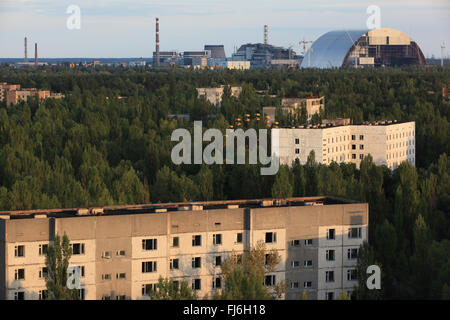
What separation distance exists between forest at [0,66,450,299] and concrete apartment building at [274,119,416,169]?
55.4 inches

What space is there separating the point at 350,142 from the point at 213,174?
15721 mm

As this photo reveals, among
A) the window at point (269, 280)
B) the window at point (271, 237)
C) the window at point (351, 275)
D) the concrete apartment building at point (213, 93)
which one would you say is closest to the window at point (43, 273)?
the window at point (269, 280)

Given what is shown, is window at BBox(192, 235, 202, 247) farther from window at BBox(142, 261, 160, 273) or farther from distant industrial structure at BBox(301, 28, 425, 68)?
distant industrial structure at BBox(301, 28, 425, 68)

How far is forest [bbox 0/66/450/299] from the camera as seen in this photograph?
85.8 ft

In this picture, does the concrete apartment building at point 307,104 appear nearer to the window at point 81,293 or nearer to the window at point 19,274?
the window at point 81,293

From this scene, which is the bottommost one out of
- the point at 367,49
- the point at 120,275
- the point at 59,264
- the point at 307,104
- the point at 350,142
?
the point at 120,275

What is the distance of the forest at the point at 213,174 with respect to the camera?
26141 mm

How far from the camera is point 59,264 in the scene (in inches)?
850

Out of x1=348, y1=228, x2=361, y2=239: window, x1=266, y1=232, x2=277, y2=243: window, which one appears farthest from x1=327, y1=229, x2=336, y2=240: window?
x1=266, y1=232, x2=277, y2=243: window

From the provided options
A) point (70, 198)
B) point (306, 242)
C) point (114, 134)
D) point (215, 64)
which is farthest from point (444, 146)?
point (215, 64)

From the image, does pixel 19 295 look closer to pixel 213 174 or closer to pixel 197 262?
pixel 197 262

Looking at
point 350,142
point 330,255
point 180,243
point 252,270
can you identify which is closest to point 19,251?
point 180,243

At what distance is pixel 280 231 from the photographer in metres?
23.8
